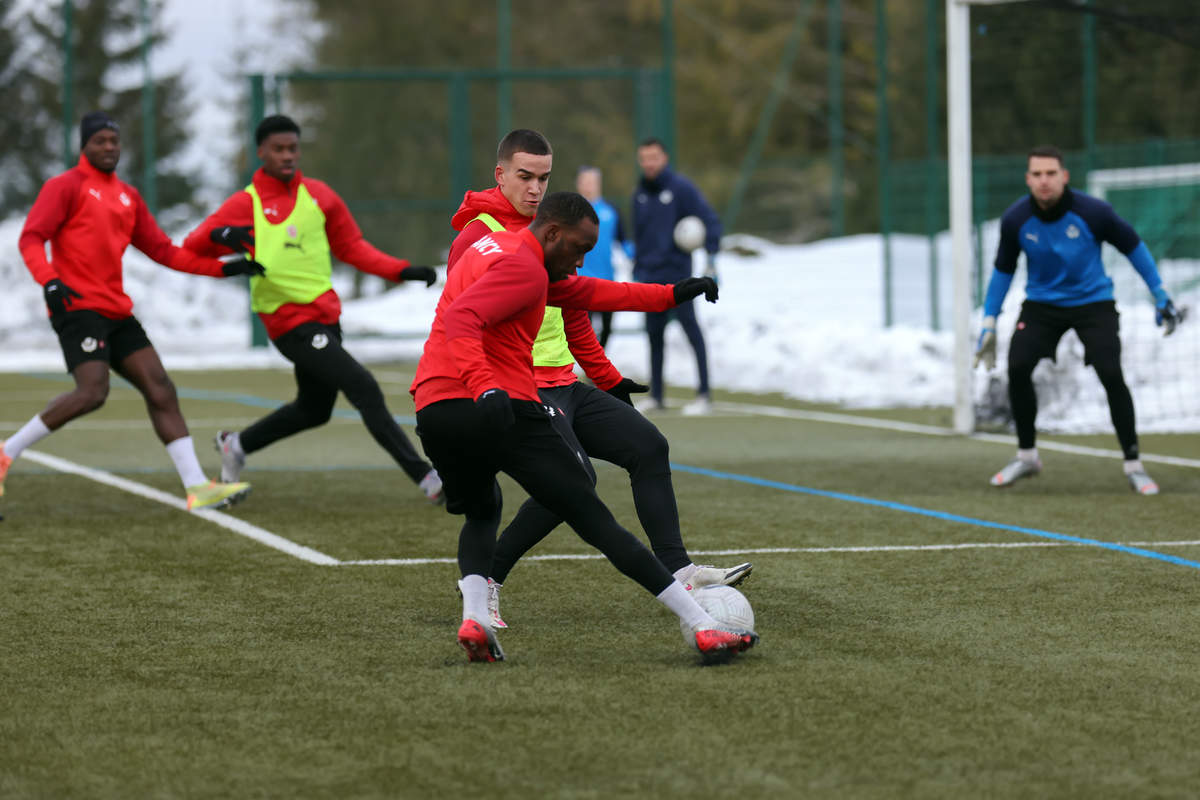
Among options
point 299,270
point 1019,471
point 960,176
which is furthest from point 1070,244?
point 299,270

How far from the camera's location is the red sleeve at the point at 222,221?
9445 millimetres

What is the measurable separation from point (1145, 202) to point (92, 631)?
53.7ft

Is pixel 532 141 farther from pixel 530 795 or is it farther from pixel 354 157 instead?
pixel 354 157

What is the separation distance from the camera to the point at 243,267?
9188mm

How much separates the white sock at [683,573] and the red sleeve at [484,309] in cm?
Answer: 117

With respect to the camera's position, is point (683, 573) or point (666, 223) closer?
point (683, 573)

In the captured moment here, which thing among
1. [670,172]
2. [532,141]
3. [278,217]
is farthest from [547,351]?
[670,172]

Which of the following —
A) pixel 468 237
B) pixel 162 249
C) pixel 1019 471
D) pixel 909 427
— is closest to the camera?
pixel 468 237

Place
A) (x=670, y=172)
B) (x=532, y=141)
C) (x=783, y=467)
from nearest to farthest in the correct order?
(x=532, y=141)
(x=783, y=467)
(x=670, y=172)

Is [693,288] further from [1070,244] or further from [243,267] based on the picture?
[1070,244]

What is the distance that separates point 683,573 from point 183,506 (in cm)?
432

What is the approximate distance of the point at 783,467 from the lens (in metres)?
11.5

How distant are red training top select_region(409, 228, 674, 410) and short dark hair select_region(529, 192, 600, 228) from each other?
0.08 m

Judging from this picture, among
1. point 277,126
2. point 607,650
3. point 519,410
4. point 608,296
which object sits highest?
point 277,126
